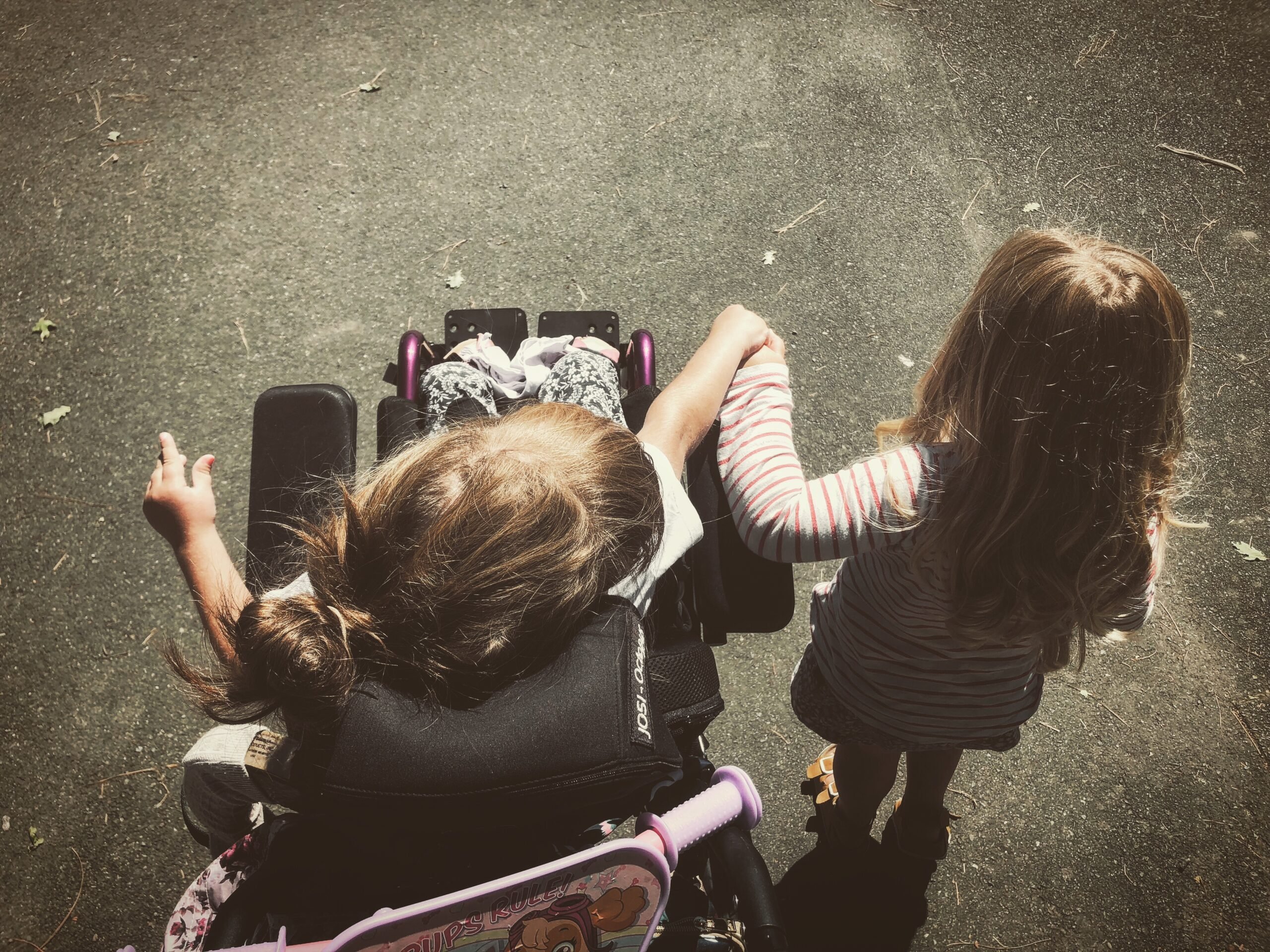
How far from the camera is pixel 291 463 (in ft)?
5.35

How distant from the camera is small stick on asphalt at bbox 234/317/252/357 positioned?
2.79 meters

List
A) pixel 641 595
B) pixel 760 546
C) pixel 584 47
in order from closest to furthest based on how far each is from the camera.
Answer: pixel 760 546
pixel 641 595
pixel 584 47

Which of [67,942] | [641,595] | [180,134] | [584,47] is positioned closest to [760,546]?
[641,595]

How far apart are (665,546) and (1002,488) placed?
1.97ft

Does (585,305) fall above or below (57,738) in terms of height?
above

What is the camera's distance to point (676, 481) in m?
1.57

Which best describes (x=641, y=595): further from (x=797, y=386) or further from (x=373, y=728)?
(x=797, y=386)

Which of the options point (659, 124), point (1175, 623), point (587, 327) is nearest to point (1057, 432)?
point (587, 327)

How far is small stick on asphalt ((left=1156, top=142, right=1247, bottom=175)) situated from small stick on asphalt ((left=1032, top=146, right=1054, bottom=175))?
48 centimetres

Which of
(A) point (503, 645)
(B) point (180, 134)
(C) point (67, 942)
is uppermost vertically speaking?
(B) point (180, 134)

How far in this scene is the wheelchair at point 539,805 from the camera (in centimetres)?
103

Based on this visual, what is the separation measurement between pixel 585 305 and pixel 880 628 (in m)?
1.76

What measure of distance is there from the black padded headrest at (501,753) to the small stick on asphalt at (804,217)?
2.35 meters

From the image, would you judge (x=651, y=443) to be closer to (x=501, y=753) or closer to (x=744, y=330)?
(x=744, y=330)
